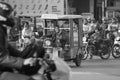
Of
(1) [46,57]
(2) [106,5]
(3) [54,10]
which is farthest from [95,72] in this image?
(2) [106,5]

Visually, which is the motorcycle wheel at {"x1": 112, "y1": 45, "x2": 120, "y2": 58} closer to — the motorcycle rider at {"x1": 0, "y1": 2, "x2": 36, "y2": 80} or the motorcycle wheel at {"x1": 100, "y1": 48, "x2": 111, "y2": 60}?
the motorcycle wheel at {"x1": 100, "y1": 48, "x2": 111, "y2": 60}

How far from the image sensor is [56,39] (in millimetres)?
15828

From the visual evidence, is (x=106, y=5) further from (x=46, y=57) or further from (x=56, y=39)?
(x=46, y=57)

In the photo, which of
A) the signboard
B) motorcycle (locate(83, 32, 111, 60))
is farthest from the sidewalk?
the signboard

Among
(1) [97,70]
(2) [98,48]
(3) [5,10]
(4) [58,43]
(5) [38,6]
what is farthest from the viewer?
(5) [38,6]

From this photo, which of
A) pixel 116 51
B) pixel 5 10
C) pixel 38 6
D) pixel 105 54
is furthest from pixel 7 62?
pixel 38 6

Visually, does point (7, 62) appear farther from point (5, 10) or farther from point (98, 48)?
point (98, 48)

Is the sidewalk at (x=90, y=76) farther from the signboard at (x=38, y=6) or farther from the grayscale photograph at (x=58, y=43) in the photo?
the signboard at (x=38, y=6)

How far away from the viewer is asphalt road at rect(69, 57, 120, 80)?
1306cm

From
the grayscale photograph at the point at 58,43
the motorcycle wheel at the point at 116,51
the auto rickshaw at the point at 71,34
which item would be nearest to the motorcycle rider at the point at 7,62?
the grayscale photograph at the point at 58,43

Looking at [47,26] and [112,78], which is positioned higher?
[47,26]

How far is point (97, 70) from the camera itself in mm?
15039

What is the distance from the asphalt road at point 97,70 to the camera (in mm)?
13059

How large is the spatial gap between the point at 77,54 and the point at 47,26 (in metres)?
1.67
